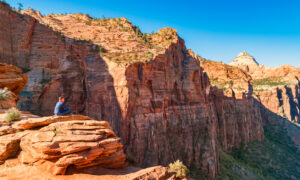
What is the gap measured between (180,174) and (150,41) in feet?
71.6

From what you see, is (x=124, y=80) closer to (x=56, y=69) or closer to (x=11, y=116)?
(x=11, y=116)

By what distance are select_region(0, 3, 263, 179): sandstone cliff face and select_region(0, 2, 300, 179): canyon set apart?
0.37ft

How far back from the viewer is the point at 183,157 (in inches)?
1071

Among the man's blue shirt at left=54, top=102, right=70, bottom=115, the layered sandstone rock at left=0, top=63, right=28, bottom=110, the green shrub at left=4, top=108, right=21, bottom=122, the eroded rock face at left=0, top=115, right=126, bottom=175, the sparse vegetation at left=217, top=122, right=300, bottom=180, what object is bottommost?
the sparse vegetation at left=217, top=122, right=300, bottom=180

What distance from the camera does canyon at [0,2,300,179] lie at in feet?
72.8

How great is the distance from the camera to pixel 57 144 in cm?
1016

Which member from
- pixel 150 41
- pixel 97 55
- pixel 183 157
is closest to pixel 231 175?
pixel 183 157

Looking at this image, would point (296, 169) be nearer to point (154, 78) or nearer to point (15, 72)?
point (154, 78)

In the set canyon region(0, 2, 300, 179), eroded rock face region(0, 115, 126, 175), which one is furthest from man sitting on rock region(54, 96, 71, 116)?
canyon region(0, 2, 300, 179)

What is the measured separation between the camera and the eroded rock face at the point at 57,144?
33.1 feet

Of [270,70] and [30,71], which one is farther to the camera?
[270,70]

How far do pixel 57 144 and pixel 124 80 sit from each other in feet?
39.4

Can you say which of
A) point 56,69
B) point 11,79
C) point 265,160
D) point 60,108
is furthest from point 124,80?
point 265,160

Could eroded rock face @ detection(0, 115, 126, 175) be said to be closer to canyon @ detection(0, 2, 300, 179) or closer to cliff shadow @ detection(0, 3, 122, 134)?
canyon @ detection(0, 2, 300, 179)
